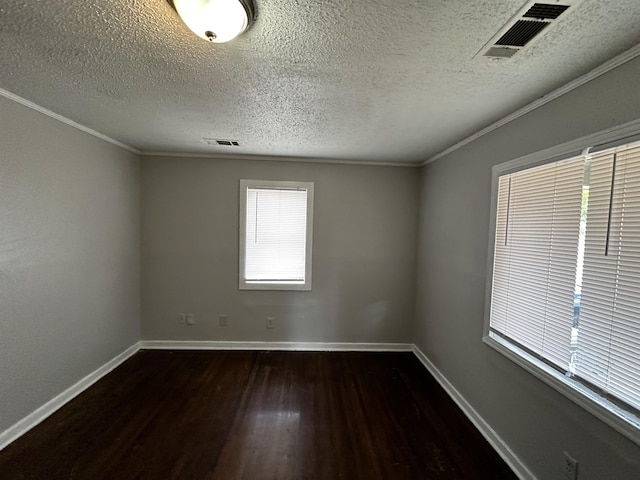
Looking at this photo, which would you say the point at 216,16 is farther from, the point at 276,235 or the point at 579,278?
the point at 276,235

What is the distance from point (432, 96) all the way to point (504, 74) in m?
0.37

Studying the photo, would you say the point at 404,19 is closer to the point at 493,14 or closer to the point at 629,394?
the point at 493,14

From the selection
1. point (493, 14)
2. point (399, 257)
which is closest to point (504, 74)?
point (493, 14)

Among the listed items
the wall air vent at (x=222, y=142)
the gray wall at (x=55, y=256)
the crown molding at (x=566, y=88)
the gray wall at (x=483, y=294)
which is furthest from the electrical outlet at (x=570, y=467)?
the gray wall at (x=55, y=256)

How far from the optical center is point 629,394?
1.17m

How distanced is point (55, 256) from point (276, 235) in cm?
202

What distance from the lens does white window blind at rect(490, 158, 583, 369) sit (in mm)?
1459

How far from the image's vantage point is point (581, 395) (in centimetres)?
135

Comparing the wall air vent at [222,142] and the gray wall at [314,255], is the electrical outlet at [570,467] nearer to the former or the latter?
the gray wall at [314,255]

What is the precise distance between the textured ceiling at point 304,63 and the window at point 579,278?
54 cm

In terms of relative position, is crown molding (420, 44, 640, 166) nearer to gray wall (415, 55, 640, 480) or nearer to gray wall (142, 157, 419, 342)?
gray wall (415, 55, 640, 480)

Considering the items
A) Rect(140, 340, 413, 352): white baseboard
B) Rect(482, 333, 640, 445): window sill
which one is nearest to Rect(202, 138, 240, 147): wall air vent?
Rect(140, 340, 413, 352): white baseboard

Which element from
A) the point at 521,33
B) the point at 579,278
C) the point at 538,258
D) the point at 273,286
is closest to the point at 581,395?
the point at 579,278

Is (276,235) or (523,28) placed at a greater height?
(523,28)
